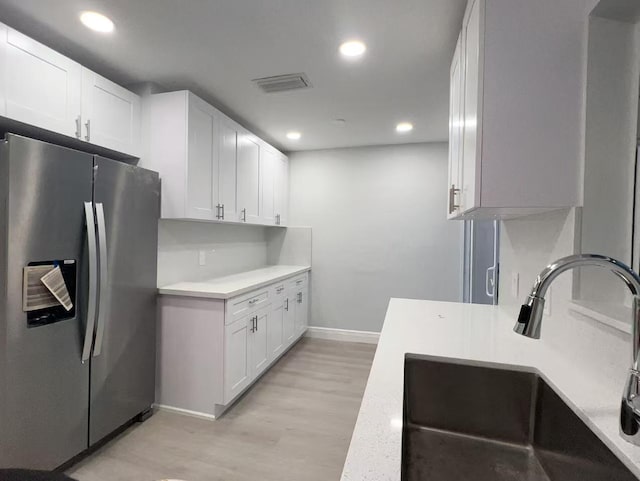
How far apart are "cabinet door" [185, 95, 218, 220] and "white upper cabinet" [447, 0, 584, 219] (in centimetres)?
195

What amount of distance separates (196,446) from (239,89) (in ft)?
8.44

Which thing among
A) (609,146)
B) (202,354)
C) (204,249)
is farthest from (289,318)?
(609,146)

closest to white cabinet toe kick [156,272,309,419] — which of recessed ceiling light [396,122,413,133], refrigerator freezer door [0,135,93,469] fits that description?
refrigerator freezer door [0,135,93,469]

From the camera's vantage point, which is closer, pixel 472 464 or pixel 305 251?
pixel 472 464

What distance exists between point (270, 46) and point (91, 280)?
172cm

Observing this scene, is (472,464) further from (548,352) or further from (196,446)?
(196,446)

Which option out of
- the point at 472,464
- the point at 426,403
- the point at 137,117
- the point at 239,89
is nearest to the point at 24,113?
the point at 137,117

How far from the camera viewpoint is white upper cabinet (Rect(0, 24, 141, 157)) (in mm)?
1603

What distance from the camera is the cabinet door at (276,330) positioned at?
9.96ft

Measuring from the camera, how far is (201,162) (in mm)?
2479

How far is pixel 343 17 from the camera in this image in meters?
1.66

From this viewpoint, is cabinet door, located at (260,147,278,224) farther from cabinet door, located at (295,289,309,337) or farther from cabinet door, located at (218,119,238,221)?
cabinet door, located at (295,289,309,337)

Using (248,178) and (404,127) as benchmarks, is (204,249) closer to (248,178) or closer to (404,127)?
(248,178)

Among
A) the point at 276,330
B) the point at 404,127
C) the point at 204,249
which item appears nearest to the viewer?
the point at 204,249
